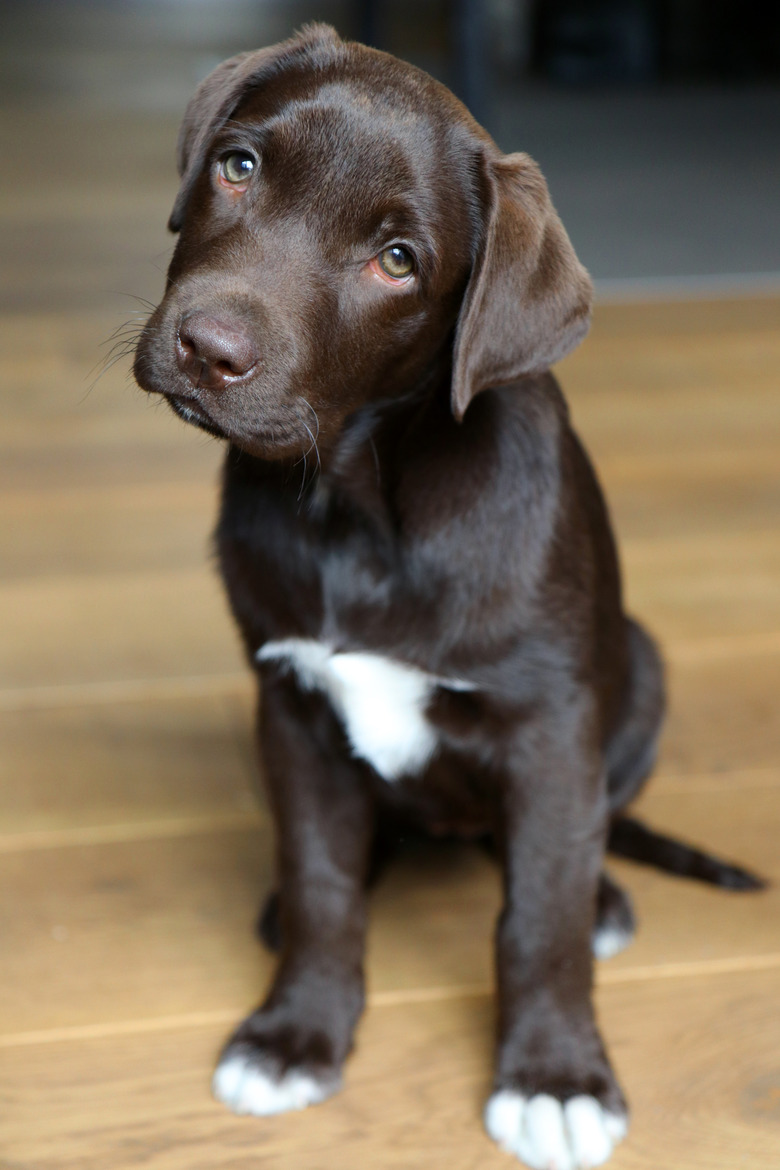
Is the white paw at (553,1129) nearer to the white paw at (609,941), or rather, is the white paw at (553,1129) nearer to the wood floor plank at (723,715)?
the white paw at (609,941)

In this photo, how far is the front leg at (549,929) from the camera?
1.62 meters

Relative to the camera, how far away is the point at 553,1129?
1.58 meters

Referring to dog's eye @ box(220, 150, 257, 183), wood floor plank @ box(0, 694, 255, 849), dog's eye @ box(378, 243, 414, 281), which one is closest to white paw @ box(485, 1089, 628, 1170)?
wood floor plank @ box(0, 694, 255, 849)

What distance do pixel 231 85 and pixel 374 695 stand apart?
0.72 m

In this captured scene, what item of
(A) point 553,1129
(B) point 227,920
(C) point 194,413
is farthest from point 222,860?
(C) point 194,413

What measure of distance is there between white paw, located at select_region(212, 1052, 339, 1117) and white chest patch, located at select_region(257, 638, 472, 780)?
379 mm

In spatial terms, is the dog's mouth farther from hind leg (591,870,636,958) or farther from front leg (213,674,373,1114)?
hind leg (591,870,636,958)

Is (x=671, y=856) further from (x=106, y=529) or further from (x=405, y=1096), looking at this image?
(x=106, y=529)

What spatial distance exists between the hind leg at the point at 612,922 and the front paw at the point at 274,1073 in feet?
1.35

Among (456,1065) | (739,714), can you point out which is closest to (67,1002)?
(456,1065)

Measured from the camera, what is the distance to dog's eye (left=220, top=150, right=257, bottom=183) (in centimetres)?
147

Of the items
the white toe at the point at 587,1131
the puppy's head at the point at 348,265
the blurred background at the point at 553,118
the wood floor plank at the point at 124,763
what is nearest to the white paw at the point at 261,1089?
the white toe at the point at 587,1131

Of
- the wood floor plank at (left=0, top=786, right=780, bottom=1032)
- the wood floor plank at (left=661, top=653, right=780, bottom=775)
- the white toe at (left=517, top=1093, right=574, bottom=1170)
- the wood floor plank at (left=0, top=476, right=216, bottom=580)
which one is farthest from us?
the wood floor plank at (left=0, top=476, right=216, bottom=580)

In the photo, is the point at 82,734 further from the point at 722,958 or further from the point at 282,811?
the point at 722,958
